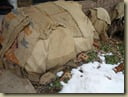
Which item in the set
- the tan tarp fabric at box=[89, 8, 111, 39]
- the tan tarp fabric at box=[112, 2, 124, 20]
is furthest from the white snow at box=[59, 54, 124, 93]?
the tan tarp fabric at box=[112, 2, 124, 20]

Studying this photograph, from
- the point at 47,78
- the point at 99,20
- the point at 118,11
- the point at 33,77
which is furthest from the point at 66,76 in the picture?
the point at 118,11

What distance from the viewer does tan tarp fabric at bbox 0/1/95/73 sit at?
2.93 metres

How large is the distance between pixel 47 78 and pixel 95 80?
0.47 metres

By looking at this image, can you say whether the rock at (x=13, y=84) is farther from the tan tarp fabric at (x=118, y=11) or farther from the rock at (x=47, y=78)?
the tan tarp fabric at (x=118, y=11)

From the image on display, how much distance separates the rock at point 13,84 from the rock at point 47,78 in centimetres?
12

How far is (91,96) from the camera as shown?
102 inches

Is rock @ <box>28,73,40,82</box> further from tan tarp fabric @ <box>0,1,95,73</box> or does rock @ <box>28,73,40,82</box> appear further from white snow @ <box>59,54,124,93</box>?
white snow @ <box>59,54,124,93</box>

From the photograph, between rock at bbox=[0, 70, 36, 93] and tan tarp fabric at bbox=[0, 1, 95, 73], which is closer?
rock at bbox=[0, 70, 36, 93]

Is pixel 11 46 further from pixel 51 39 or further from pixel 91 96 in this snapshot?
pixel 91 96

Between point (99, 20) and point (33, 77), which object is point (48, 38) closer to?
point (33, 77)

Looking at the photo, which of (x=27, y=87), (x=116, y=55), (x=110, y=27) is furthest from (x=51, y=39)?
(x=110, y=27)

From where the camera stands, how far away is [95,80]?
2.87m

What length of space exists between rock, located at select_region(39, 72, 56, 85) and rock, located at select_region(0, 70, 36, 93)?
0.40 ft

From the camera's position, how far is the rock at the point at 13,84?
109 inches
